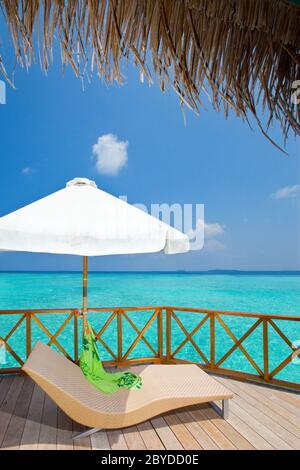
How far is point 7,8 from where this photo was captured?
1301 mm

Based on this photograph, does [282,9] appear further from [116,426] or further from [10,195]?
[10,195]

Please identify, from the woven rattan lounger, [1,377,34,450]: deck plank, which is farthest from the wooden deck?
the woven rattan lounger

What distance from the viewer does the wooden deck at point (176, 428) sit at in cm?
265

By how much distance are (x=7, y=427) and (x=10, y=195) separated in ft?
122

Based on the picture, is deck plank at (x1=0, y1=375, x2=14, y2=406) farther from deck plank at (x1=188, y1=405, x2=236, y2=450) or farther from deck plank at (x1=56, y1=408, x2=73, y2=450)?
deck plank at (x1=188, y1=405, x2=236, y2=450)

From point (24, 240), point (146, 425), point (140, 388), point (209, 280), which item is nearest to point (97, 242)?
point (24, 240)

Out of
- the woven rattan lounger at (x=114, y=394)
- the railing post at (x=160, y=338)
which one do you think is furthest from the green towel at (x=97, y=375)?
the railing post at (x=160, y=338)

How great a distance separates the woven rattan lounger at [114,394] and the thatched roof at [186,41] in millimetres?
2201

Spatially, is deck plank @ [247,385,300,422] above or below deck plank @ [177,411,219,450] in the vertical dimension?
below

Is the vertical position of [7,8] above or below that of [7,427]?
above

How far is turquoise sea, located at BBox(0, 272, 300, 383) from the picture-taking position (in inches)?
683

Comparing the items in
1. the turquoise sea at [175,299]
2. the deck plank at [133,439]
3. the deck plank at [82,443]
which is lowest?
the turquoise sea at [175,299]

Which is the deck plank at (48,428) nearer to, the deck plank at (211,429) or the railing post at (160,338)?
the deck plank at (211,429)

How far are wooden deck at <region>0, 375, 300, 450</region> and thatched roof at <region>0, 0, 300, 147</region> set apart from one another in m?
2.40
